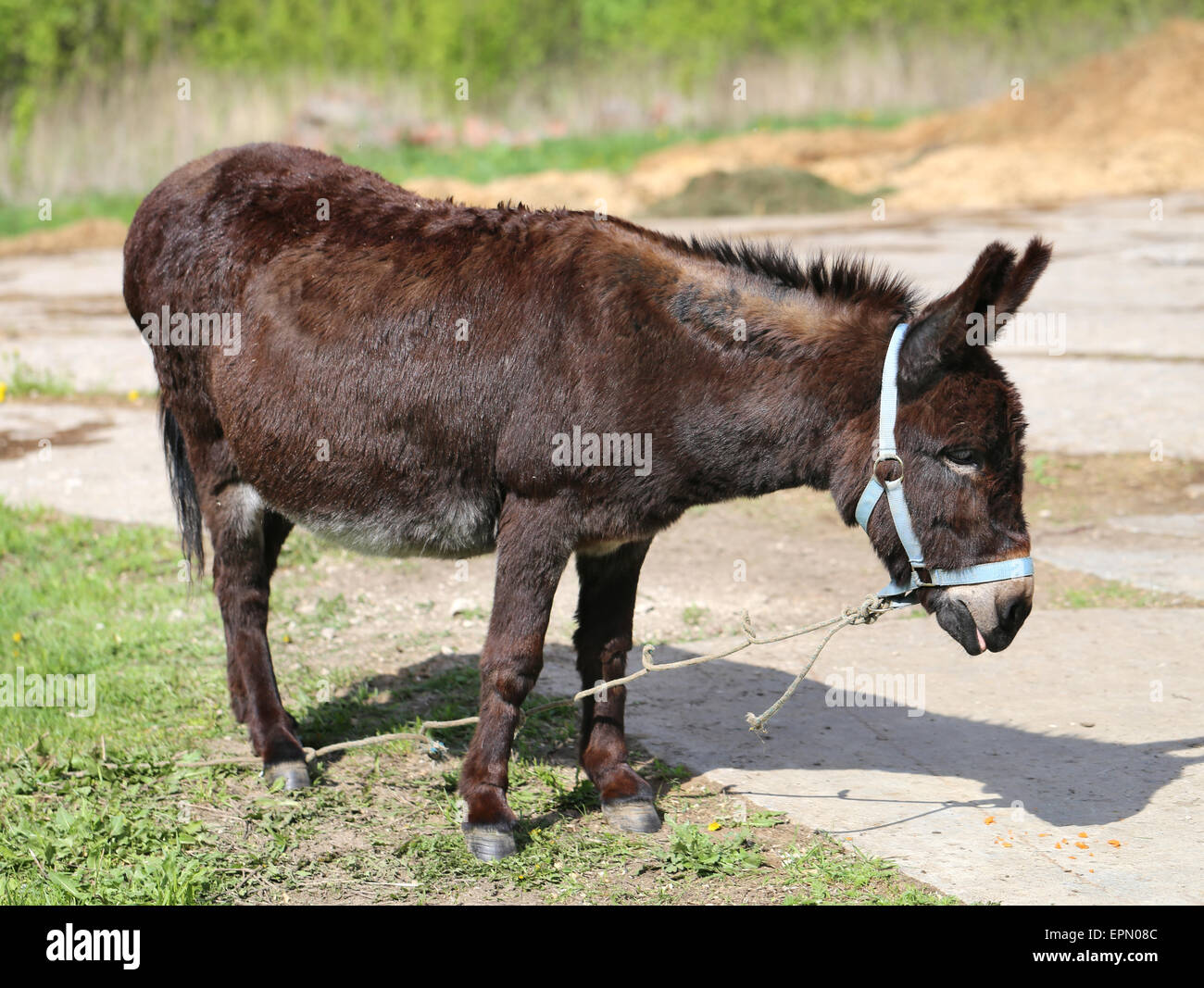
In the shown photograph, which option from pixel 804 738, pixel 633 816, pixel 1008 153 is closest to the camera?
pixel 633 816

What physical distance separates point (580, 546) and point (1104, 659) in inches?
105

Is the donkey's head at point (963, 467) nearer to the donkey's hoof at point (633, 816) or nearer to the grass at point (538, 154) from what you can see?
the donkey's hoof at point (633, 816)

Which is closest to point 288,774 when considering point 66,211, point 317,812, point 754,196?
point 317,812

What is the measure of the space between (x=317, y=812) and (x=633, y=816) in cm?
111

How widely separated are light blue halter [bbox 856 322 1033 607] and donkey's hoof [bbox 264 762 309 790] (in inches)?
88.5

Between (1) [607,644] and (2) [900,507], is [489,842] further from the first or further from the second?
(2) [900,507]

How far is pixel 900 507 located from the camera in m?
3.64

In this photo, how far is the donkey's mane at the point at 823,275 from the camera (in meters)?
3.86

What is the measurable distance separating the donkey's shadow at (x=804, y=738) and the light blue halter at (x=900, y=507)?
98cm

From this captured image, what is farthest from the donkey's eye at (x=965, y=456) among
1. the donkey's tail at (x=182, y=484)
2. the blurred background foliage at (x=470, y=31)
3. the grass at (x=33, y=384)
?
the blurred background foliage at (x=470, y=31)

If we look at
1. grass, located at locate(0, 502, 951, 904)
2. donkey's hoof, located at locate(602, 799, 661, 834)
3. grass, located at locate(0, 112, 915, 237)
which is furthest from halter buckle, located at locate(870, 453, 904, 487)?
grass, located at locate(0, 112, 915, 237)

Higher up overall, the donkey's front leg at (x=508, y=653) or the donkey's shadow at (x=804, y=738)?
the donkey's front leg at (x=508, y=653)

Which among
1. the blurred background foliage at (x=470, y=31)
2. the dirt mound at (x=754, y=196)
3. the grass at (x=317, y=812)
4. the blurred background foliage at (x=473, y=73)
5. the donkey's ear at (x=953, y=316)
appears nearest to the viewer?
the donkey's ear at (x=953, y=316)
